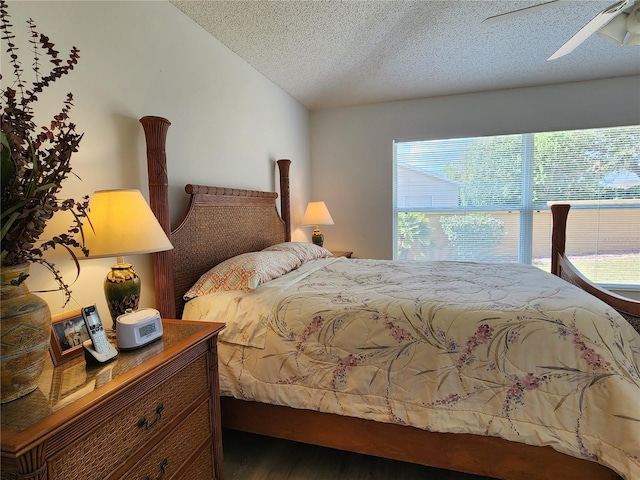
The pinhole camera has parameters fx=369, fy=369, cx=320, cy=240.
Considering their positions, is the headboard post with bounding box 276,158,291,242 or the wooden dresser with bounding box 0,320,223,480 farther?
the headboard post with bounding box 276,158,291,242

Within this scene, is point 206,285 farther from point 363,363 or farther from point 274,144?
point 274,144

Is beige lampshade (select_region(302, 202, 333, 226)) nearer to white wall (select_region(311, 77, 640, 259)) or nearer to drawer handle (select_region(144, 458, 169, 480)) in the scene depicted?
white wall (select_region(311, 77, 640, 259))

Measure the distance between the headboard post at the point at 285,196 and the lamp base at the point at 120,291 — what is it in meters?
2.06

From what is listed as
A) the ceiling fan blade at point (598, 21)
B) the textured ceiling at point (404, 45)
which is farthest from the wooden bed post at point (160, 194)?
the ceiling fan blade at point (598, 21)

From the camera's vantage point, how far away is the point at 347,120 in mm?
4207

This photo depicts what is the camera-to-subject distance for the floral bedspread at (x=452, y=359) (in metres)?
1.33

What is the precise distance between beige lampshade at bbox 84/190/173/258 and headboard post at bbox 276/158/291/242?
205cm

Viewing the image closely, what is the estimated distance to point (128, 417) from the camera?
1045 millimetres

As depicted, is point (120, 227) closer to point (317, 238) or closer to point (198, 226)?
point (198, 226)

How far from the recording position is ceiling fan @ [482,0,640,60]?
1.75 metres

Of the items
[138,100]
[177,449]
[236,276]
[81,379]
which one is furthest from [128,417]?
[138,100]

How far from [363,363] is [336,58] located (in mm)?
2447

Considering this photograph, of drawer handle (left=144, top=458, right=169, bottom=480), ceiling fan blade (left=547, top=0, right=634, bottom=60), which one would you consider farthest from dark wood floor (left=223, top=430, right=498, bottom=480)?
ceiling fan blade (left=547, top=0, right=634, bottom=60)

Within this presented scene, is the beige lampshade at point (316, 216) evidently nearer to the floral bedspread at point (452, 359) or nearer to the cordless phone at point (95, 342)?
the floral bedspread at point (452, 359)
